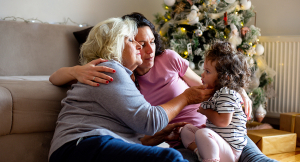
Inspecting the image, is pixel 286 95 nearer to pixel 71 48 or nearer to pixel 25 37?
pixel 71 48

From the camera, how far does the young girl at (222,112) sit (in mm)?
1134

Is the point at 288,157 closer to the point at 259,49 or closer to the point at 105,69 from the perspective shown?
the point at 259,49

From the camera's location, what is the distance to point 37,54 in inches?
Result: 96.5

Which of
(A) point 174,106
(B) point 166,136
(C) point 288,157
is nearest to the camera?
(A) point 174,106

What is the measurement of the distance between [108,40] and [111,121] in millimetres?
374

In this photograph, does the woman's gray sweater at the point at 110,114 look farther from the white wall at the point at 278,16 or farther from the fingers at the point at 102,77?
the white wall at the point at 278,16

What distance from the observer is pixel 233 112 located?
1.18m

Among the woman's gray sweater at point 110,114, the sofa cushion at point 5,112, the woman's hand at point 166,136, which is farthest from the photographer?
the woman's hand at point 166,136

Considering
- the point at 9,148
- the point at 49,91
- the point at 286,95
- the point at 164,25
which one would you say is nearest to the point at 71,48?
the point at 164,25

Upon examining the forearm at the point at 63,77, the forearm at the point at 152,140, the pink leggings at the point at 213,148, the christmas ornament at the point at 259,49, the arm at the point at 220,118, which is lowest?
the forearm at the point at 152,140

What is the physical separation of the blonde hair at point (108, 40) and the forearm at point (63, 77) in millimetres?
106

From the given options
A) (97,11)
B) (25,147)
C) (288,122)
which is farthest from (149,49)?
(97,11)

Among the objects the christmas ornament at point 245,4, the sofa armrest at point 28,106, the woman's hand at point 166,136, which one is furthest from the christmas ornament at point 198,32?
the sofa armrest at point 28,106

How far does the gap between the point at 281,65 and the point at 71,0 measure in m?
2.43
